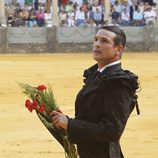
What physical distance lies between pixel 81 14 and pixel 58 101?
690 inches

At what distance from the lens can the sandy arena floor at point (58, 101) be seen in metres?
9.63

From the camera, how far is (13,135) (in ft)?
35.1

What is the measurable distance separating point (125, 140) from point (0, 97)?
19.5ft

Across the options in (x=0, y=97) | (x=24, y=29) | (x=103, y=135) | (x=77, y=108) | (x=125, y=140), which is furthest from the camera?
(x=24, y=29)

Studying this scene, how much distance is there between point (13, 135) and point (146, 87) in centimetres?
752

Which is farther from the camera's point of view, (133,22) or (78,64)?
(133,22)

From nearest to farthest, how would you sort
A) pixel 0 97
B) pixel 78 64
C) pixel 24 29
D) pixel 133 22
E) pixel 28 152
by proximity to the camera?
pixel 28 152 → pixel 0 97 → pixel 78 64 → pixel 24 29 → pixel 133 22

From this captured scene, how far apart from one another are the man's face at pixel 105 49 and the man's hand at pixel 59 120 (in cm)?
41

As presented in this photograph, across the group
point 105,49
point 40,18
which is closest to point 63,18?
point 40,18

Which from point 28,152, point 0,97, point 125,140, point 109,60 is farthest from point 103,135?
point 0,97

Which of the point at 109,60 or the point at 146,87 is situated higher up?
the point at 109,60

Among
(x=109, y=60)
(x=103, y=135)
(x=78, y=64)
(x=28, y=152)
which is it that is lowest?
(x=78, y=64)

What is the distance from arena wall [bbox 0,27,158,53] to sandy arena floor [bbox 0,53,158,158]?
1287 mm

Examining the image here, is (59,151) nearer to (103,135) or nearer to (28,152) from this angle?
(28,152)
